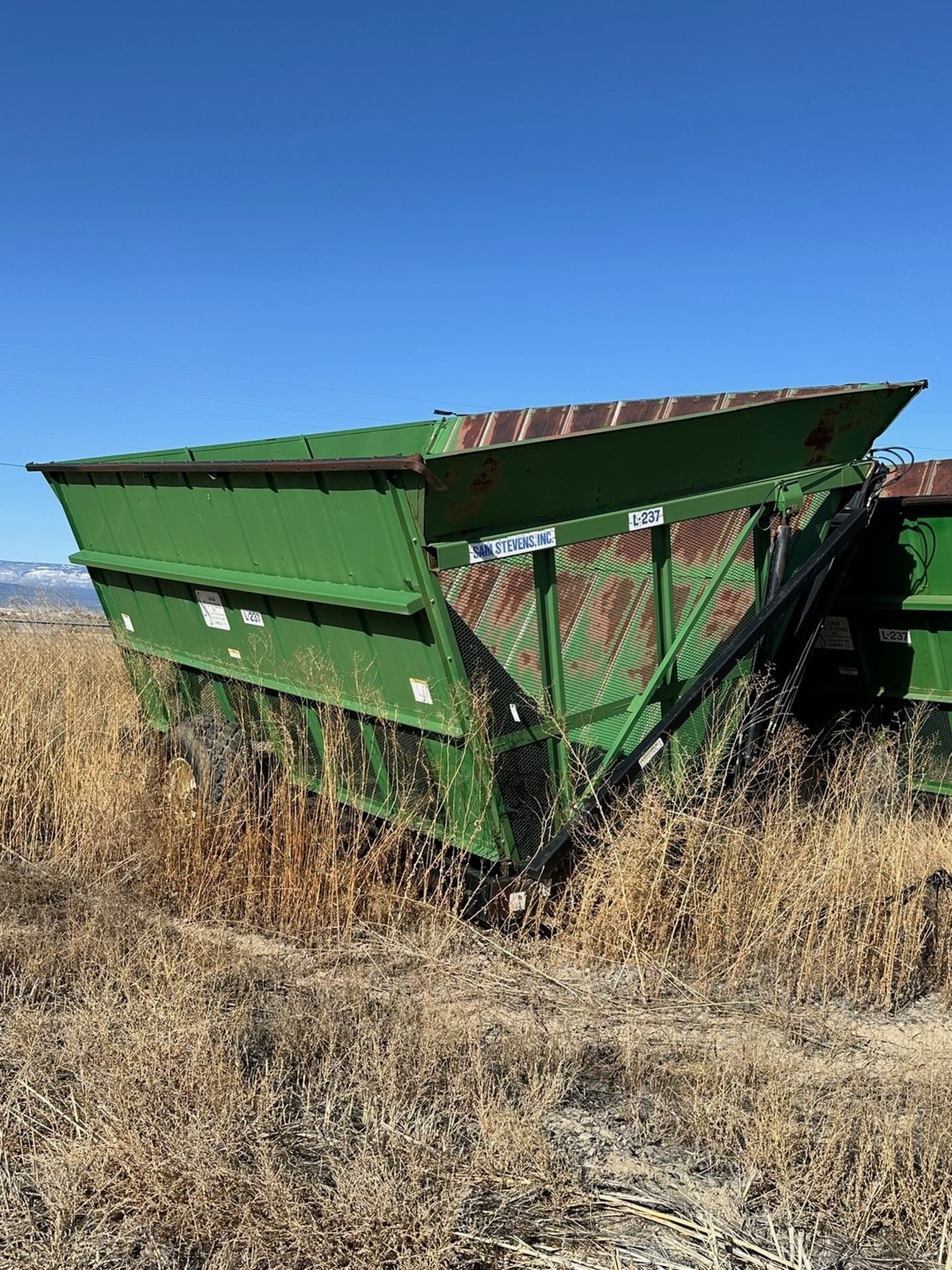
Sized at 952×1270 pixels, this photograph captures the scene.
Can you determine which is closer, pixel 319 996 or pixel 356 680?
pixel 319 996

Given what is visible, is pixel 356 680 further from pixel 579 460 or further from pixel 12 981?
pixel 12 981

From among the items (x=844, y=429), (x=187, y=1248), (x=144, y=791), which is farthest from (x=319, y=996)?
(x=844, y=429)

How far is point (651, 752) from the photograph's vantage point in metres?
4.70

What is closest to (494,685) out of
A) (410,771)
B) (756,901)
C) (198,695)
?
(410,771)

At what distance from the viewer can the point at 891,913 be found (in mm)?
4141

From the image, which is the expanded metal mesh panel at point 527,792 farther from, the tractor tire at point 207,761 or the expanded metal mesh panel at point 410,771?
the tractor tire at point 207,761

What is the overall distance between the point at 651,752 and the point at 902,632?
8.19 feet

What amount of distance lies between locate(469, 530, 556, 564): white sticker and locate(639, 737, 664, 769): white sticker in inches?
39.0

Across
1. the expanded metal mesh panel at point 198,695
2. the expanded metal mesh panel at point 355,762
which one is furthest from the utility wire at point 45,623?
the expanded metal mesh panel at point 355,762

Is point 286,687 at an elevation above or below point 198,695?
above

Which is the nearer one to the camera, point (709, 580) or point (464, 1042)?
point (464, 1042)

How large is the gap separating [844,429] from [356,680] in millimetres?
2875

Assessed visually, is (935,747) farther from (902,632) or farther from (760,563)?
(760,563)

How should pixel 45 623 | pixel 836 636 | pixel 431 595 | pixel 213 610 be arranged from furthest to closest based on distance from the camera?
pixel 45 623 < pixel 836 636 < pixel 213 610 < pixel 431 595
